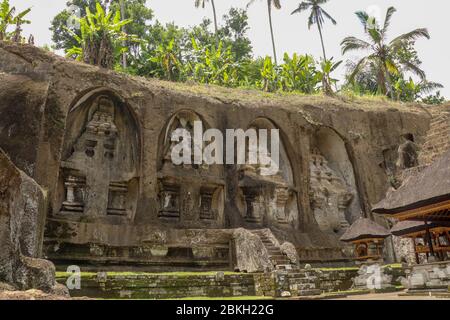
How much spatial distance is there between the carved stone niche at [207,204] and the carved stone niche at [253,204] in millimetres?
1642

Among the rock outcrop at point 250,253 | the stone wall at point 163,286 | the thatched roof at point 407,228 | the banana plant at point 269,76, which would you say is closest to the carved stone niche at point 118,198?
the rock outcrop at point 250,253

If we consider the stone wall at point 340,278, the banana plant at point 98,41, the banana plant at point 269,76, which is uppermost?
the banana plant at point 269,76

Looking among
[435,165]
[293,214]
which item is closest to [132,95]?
[293,214]

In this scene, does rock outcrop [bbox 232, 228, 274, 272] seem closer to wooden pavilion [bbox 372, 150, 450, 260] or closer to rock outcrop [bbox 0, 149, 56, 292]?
wooden pavilion [bbox 372, 150, 450, 260]

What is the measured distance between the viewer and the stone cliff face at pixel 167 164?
48.5 ft

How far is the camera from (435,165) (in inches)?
410

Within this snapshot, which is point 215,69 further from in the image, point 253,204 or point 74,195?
point 74,195

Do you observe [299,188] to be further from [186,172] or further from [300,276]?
[300,276]

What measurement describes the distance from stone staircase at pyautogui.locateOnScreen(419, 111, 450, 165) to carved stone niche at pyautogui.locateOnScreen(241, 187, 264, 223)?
9267 mm

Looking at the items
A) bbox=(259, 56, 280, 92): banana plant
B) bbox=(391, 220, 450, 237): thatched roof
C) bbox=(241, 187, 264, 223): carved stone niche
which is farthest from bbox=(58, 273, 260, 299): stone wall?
bbox=(259, 56, 280, 92): banana plant

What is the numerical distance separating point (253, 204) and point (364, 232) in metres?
6.02

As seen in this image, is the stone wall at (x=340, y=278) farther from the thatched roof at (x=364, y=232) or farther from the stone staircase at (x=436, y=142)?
the stone staircase at (x=436, y=142)

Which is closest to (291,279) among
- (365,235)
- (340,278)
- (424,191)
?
(340,278)

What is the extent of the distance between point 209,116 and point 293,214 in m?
6.73
